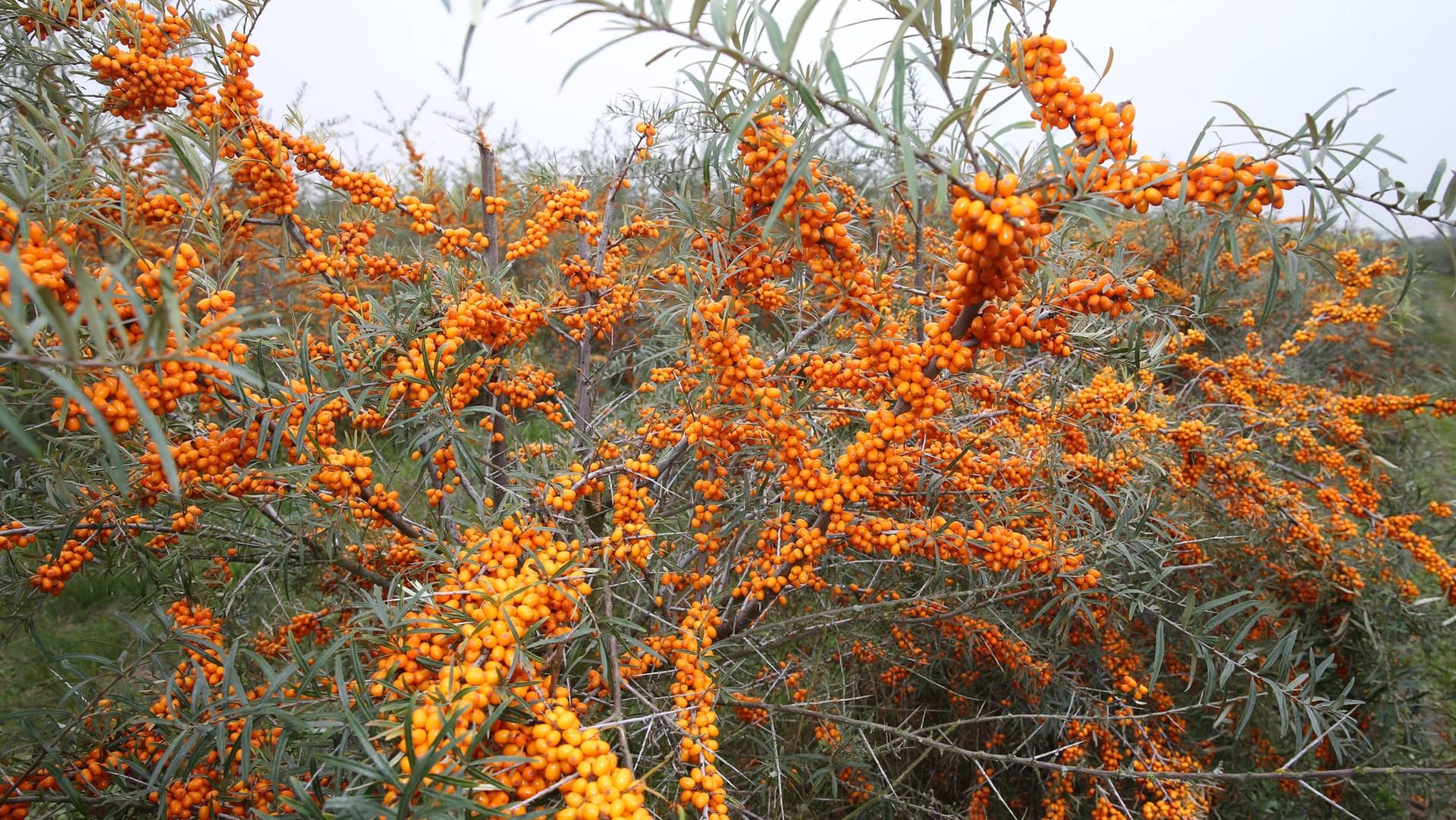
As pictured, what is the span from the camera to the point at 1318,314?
3516 mm

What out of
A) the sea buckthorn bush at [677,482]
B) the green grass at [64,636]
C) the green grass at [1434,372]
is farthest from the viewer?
the green grass at [1434,372]

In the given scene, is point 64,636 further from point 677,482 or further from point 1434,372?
point 1434,372

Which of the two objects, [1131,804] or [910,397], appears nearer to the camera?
[910,397]

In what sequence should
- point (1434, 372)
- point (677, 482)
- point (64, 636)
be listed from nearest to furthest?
point (677, 482)
point (64, 636)
point (1434, 372)

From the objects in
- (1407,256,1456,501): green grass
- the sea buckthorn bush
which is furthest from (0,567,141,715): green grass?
(1407,256,1456,501): green grass

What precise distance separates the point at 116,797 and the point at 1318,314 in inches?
192

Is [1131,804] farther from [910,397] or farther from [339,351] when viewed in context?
[339,351]

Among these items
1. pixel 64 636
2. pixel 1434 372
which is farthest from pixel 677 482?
pixel 1434 372

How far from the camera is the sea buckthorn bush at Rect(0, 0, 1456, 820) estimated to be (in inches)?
38.9

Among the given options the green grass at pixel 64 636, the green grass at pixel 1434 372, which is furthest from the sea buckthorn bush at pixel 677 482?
the green grass at pixel 1434 372

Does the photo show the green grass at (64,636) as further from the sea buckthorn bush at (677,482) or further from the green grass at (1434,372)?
the green grass at (1434,372)

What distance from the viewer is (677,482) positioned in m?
2.72

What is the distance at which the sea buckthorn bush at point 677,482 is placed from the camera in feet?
3.24

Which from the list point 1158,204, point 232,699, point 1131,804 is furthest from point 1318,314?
point 232,699
